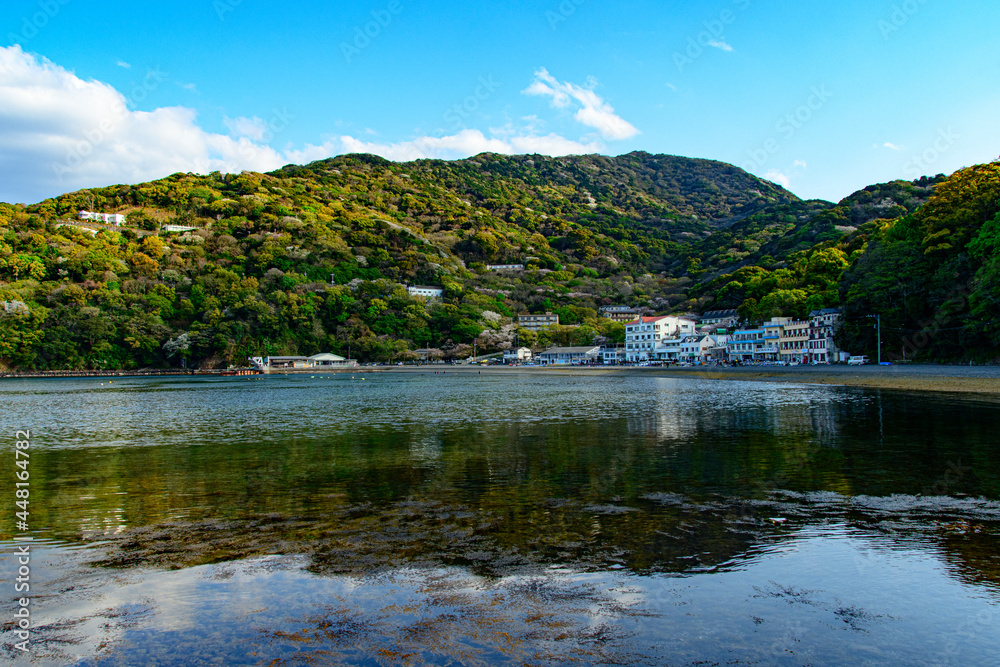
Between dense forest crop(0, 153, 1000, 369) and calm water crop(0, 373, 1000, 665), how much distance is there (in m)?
38.1

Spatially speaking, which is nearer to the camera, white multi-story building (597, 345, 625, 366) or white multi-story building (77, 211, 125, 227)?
white multi-story building (597, 345, 625, 366)

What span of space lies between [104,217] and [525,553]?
455ft

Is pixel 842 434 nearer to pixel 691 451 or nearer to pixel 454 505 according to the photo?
pixel 691 451

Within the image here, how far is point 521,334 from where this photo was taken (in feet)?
345

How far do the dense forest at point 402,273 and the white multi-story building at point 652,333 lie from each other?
9744mm

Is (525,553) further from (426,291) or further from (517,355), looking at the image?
(426,291)

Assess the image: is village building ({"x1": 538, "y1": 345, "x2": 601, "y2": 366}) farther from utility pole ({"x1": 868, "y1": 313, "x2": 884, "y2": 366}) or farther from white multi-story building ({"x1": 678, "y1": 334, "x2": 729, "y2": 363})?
utility pole ({"x1": 868, "y1": 313, "x2": 884, "y2": 366})

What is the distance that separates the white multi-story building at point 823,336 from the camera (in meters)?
60.4

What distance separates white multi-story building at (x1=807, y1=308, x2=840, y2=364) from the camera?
198 feet

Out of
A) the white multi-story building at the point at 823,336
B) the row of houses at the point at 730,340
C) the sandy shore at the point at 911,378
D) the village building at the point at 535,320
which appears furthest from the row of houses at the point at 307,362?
the white multi-story building at the point at 823,336

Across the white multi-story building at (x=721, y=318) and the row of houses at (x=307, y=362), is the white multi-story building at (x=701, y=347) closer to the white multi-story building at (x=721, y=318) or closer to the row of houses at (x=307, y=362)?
the white multi-story building at (x=721, y=318)

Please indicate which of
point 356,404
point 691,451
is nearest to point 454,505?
point 691,451

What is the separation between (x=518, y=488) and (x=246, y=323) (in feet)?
304

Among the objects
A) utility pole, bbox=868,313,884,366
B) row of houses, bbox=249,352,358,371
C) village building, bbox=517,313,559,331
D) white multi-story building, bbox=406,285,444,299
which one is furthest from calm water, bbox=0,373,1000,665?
white multi-story building, bbox=406,285,444,299
